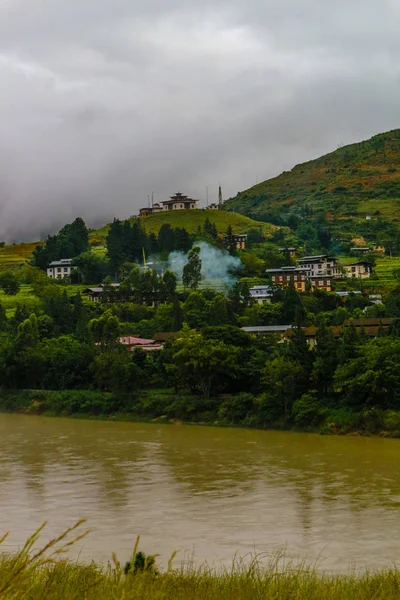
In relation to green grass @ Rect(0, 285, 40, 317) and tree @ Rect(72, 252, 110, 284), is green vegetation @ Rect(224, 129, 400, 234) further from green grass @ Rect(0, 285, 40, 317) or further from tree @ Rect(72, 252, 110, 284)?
green grass @ Rect(0, 285, 40, 317)

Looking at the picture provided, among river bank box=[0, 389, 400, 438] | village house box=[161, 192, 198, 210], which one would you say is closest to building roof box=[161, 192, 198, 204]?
village house box=[161, 192, 198, 210]

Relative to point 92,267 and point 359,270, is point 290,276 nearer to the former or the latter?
point 359,270

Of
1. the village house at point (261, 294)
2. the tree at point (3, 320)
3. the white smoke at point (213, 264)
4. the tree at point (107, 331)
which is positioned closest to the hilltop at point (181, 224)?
the white smoke at point (213, 264)

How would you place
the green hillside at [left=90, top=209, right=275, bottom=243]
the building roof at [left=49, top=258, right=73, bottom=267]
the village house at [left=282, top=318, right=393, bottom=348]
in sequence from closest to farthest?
the village house at [left=282, top=318, right=393, bottom=348] < the building roof at [left=49, top=258, right=73, bottom=267] < the green hillside at [left=90, top=209, right=275, bottom=243]

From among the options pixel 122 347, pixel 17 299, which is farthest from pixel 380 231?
pixel 122 347

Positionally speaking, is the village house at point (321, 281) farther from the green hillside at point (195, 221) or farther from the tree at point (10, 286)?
the green hillside at point (195, 221)
